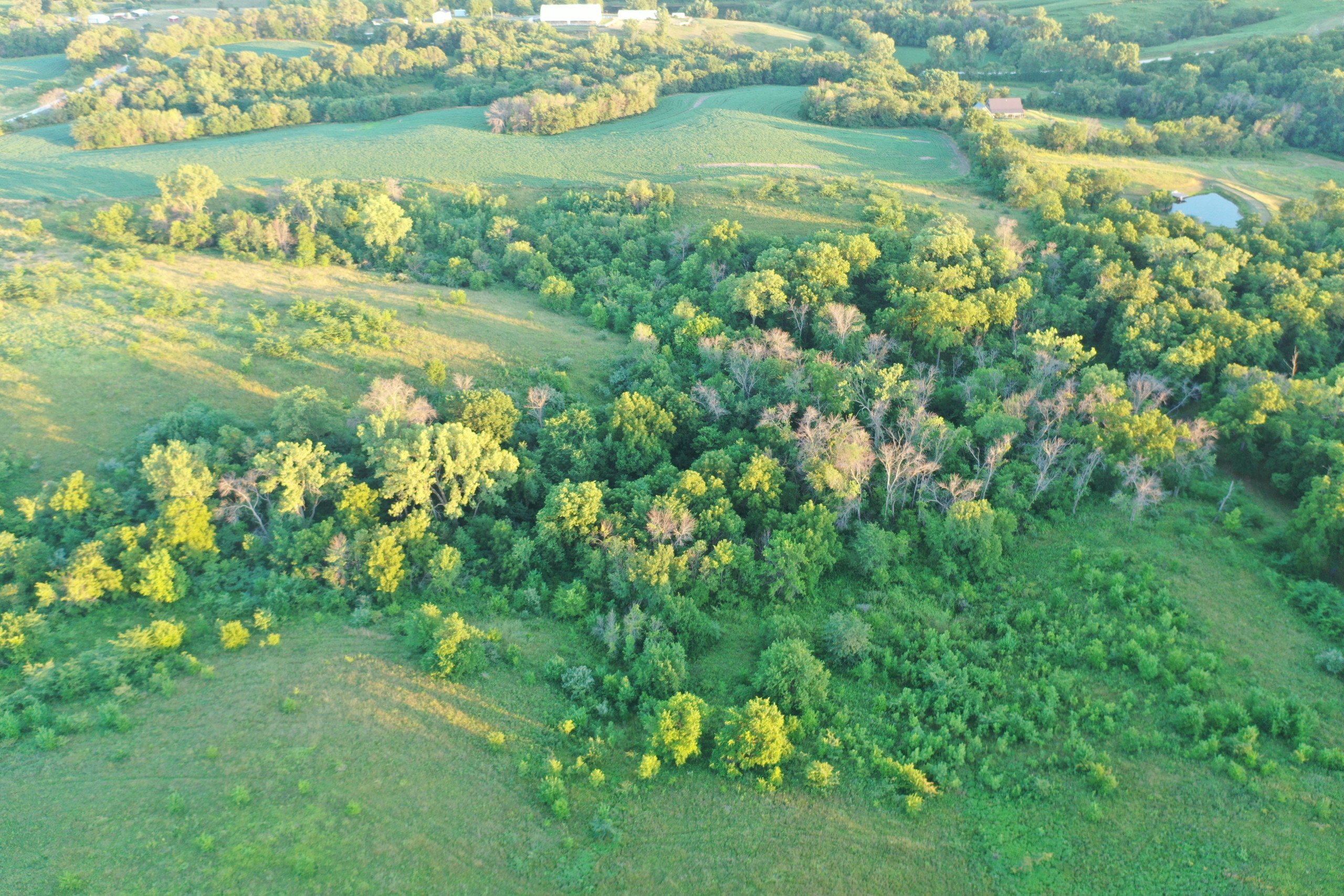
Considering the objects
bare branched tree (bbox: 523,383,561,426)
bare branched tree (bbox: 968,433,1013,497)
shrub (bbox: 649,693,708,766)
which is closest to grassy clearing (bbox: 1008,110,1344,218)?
bare branched tree (bbox: 968,433,1013,497)

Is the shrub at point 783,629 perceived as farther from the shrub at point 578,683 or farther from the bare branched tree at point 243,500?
the bare branched tree at point 243,500

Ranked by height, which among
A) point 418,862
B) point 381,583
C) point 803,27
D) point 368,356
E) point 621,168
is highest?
point 803,27

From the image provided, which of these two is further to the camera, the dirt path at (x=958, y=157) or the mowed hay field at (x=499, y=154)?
the dirt path at (x=958, y=157)

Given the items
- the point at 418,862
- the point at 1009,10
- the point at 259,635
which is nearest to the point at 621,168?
the point at 259,635

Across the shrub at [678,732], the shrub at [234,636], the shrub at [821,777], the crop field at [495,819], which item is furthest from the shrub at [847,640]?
the shrub at [234,636]

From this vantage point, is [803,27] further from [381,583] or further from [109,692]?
[109,692]
